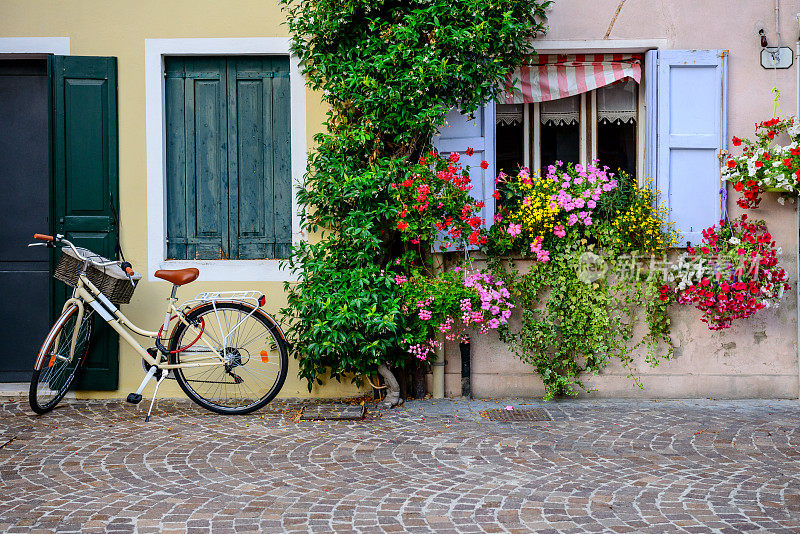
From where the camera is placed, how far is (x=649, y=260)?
641cm

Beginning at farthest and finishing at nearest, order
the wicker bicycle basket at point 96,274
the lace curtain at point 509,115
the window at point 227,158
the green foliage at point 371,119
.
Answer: the lace curtain at point 509,115
the window at point 227,158
the wicker bicycle basket at point 96,274
the green foliage at point 371,119

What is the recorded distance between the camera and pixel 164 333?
239 inches

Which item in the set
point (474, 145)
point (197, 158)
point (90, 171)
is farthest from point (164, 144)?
point (474, 145)

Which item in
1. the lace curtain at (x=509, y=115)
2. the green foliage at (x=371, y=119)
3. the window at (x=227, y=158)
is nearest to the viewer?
the green foliage at (x=371, y=119)

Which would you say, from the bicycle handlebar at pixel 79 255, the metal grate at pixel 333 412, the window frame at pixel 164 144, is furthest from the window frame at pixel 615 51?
the bicycle handlebar at pixel 79 255

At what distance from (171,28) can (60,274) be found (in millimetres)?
2207

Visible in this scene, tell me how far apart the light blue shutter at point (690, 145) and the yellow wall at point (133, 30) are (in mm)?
2877

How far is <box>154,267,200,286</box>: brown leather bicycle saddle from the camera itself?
5.94 m

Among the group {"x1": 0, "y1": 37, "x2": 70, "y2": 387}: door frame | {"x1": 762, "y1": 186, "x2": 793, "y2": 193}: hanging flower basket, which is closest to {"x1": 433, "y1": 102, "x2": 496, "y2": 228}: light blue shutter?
{"x1": 762, "y1": 186, "x2": 793, "y2": 193}: hanging flower basket

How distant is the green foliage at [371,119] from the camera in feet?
19.2

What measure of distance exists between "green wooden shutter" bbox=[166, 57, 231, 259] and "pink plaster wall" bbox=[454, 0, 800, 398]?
2.31 metres

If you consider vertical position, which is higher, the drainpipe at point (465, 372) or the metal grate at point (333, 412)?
the drainpipe at point (465, 372)

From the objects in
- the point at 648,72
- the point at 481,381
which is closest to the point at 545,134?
the point at 648,72

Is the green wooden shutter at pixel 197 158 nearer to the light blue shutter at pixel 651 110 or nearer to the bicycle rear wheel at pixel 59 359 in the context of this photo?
the bicycle rear wheel at pixel 59 359
